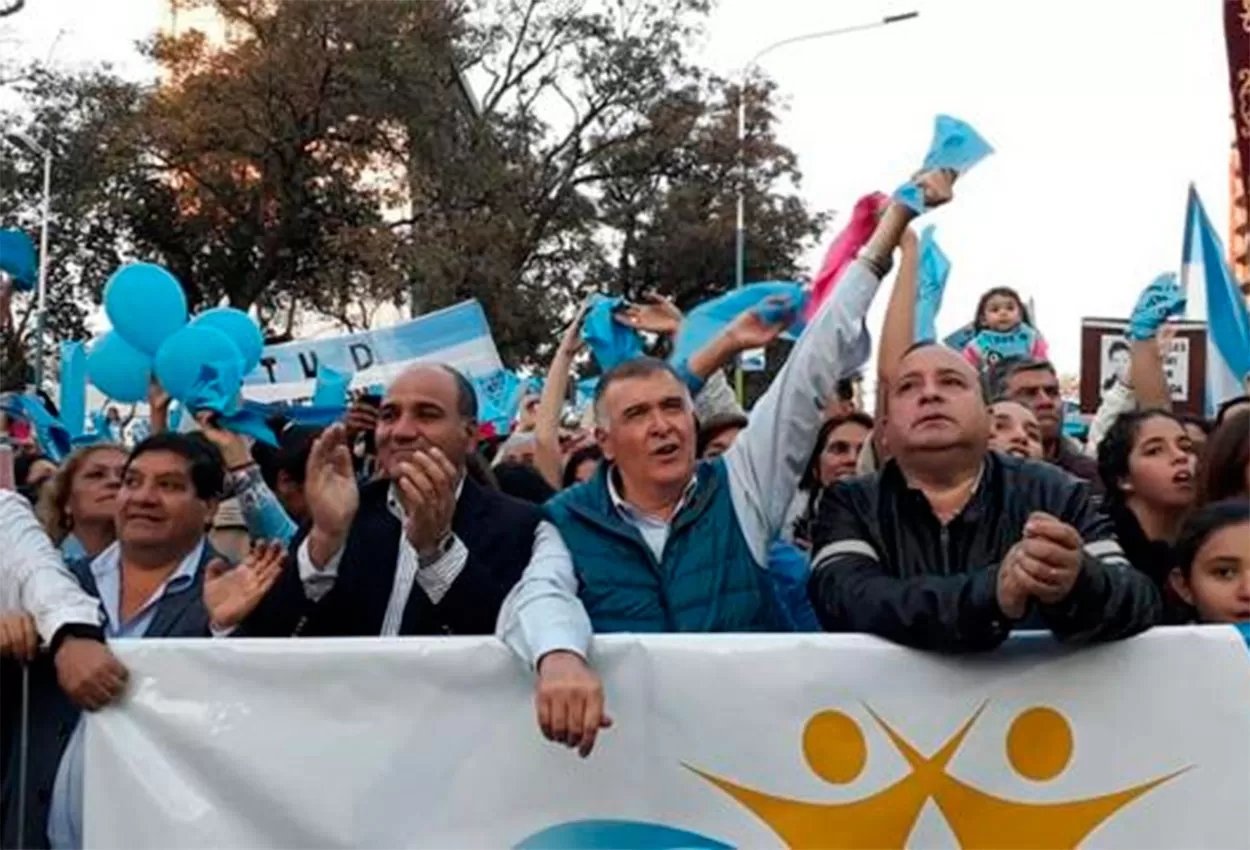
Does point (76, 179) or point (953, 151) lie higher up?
point (76, 179)

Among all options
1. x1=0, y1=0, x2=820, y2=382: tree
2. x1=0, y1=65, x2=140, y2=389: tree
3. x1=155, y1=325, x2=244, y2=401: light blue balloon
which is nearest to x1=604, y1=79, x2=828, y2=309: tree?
x1=0, y1=0, x2=820, y2=382: tree

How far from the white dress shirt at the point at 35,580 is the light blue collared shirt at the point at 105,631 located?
208 millimetres

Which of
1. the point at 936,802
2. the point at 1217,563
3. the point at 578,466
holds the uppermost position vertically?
the point at 578,466

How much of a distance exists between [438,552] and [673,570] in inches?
20.0

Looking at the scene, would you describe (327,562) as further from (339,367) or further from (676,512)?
(339,367)

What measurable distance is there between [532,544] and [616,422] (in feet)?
1.37

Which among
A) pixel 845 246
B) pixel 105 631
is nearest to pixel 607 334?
pixel 845 246

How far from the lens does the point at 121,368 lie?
27.0ft

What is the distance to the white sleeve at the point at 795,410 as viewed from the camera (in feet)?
12.9

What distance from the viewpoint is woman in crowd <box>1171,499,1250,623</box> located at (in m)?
3.80

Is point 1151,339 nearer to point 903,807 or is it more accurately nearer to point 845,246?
point 845,246

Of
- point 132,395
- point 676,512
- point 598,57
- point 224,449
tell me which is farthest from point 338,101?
point 676,512

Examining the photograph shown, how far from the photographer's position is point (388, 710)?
10.9 feet

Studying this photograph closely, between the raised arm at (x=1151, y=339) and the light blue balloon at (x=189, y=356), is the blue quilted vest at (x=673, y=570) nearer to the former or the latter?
the light blue balloon at (x=189, y=356)
